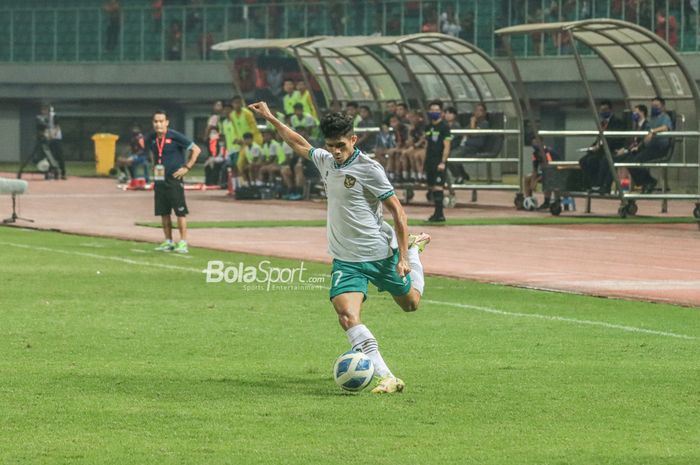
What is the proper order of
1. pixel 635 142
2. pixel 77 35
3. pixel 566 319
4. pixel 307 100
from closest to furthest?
pixel 566 319 < pixel 635 142 < pixel 307 100 < pixel 77 35

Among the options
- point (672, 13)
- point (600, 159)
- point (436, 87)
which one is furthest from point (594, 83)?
point (600, 159)

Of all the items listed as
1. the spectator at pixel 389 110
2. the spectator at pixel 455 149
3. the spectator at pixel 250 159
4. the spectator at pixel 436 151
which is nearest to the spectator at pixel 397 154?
the spectator at pixel 389 110

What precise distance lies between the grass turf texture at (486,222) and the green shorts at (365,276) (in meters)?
16.0

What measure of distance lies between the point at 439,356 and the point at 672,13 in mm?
33230

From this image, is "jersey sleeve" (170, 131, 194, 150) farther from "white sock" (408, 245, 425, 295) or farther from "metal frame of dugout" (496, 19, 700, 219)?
"white sock" (408, 245, 425, 295)

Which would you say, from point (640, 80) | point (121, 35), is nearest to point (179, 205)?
point (640, 80)

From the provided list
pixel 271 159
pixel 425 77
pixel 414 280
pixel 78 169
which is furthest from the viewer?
pixel 78 169

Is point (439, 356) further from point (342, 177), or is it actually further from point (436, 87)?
point (436, 87)

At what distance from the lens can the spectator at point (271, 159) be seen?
117 feet

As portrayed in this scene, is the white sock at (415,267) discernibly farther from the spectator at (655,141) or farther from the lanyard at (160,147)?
the spectator at (655,141)

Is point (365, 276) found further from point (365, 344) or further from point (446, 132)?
point (446, 132)

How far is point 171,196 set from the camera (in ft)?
68.5

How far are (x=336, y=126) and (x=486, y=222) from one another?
17.8 m

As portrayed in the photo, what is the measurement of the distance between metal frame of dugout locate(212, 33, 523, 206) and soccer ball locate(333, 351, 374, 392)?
22650 mm
